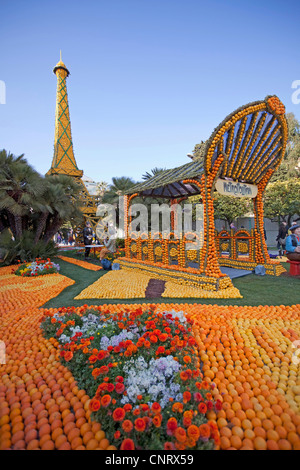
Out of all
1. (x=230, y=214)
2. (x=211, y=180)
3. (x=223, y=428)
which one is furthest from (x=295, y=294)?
(x=230, y=214)

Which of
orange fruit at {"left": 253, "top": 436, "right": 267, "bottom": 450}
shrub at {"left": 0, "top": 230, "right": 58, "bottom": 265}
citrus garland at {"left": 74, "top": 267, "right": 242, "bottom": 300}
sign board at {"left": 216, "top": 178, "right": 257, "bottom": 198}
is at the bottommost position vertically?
citrus garland at {"left": 74, "top": 267, "right": 242, "bottom": 300}

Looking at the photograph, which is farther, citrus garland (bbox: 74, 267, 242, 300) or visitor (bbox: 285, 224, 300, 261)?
visitor (bbox: 285, 224, 300, 261)

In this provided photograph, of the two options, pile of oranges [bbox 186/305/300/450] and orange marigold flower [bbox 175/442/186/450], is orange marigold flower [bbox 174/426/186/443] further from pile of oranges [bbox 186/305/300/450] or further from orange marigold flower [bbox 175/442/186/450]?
pile of oranges [bbox 186/305/300/450]

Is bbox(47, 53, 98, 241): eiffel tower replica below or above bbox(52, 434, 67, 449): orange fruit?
above

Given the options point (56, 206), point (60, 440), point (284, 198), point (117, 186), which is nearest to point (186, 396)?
point (60, 440)

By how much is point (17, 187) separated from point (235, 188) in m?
10.5

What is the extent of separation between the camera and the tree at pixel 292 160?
80.3 feet

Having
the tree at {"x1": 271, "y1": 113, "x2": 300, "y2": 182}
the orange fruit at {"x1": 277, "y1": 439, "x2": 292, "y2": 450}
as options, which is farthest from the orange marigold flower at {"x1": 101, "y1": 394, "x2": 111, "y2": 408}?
the tree at {"x1": 271, "y1": 113, "x2": 300, "y2": 182}

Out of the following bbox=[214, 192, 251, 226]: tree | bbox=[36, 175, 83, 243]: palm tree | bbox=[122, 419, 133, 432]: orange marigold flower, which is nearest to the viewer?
bbox=[122, 419, 133, 432]: orange marigold flower

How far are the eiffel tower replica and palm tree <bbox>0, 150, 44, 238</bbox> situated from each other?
36.2ft

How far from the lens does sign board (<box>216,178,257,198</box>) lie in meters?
7.95
